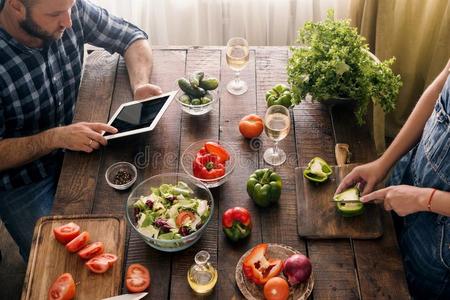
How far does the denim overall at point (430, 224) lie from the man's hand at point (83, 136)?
981 mm

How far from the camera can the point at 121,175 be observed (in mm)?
1678

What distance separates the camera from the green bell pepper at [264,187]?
1559 millimetres

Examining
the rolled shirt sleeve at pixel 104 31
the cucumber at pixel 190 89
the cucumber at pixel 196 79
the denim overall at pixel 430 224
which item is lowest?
the denim overall at pixel 430 224

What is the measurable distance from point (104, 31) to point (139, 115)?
0.47 m

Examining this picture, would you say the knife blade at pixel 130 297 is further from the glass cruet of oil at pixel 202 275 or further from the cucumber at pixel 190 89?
the cucumber at pixel 190 89

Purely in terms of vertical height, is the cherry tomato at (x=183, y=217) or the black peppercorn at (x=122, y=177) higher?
the cherry tomato at (x=183, y=217)

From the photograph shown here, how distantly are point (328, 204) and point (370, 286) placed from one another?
28 cm

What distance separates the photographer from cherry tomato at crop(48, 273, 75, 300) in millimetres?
1354

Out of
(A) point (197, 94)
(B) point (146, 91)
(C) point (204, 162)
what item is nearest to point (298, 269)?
(C) point (204, 162)

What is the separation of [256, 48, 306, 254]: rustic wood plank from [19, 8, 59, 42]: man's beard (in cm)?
77

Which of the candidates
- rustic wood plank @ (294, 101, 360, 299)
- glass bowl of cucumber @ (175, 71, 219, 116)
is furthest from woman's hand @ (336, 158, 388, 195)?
glass bowl of cucumber @ (175, 71, 219, 116)

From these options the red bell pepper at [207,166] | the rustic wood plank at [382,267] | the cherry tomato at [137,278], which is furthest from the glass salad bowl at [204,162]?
the rustic wood plank at [382,267]

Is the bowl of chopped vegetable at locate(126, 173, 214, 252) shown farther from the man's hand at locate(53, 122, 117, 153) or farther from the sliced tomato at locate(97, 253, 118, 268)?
the man's hand at locate(53, 122, 117, 153)

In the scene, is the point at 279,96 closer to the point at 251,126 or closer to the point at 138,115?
the point at 251,126
